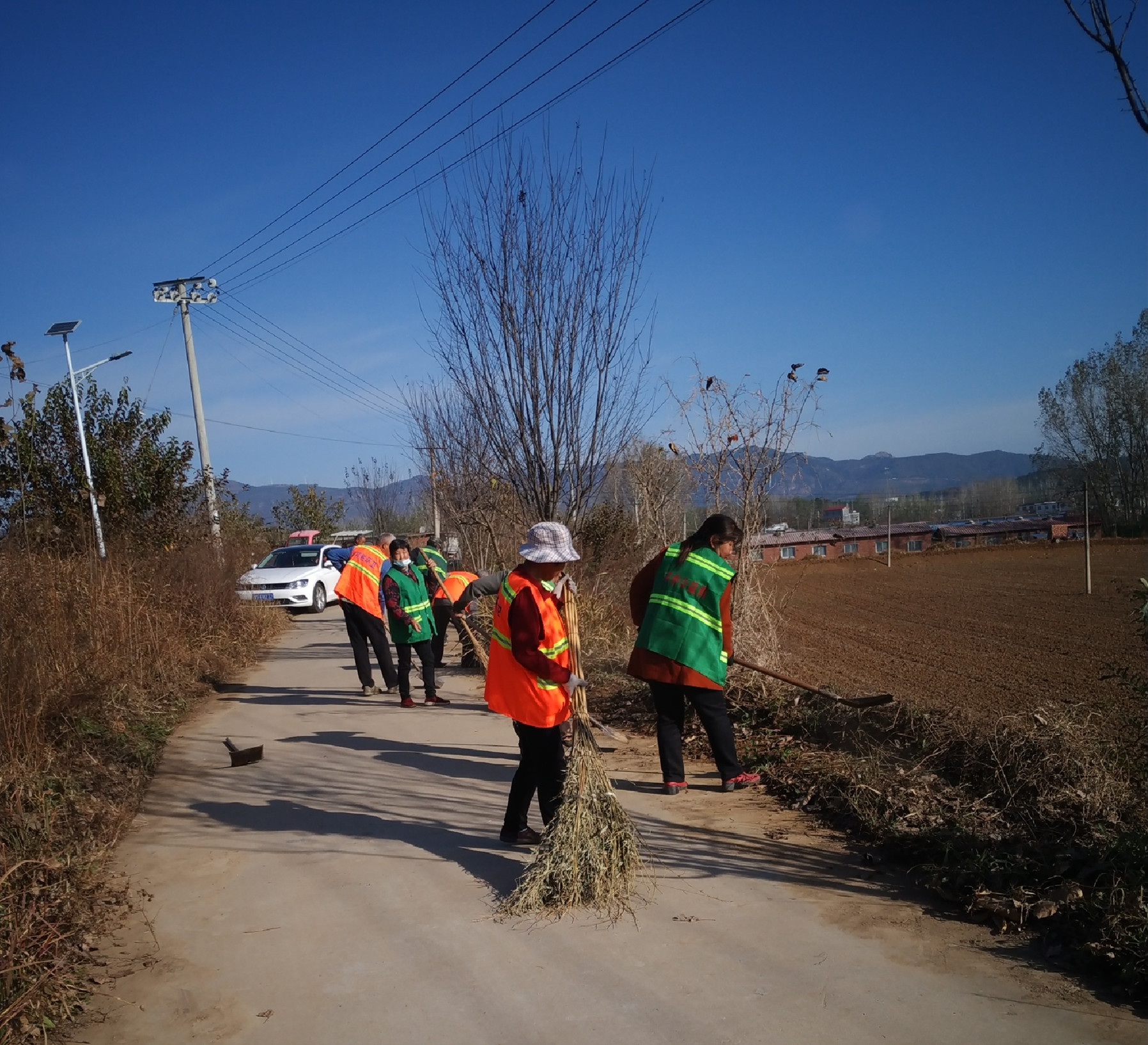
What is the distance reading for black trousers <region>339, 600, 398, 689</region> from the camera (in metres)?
Answer: 10.0

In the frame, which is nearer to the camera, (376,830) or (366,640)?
(376,830)

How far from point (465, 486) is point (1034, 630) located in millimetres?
12903

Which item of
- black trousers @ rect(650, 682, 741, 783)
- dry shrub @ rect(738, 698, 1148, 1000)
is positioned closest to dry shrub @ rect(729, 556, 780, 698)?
dry shrub @ rect(738, 698, 1148, 1000)

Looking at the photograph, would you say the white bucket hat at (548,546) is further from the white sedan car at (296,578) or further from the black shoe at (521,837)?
the white sedan car at (296,578)

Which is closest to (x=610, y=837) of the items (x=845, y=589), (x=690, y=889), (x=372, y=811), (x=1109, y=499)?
(x=690, y=889)

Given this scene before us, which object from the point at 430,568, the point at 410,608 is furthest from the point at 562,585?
the point at 430,568

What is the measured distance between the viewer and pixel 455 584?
10164mm

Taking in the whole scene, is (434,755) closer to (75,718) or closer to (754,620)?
(75,718)

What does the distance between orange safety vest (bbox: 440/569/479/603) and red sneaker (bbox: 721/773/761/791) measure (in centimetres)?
453

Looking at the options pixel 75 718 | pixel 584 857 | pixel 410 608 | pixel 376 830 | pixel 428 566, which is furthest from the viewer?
pixel 428 566

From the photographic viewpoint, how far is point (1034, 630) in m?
20.1

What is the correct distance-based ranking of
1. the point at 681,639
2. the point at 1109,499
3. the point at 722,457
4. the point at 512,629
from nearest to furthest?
the point at 512,629 < the point at 681,639 < the point at 722,457 < the point at 1109,499

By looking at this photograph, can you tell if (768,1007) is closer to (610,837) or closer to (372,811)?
(610,837)

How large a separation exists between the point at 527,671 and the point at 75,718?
13.8 ft
